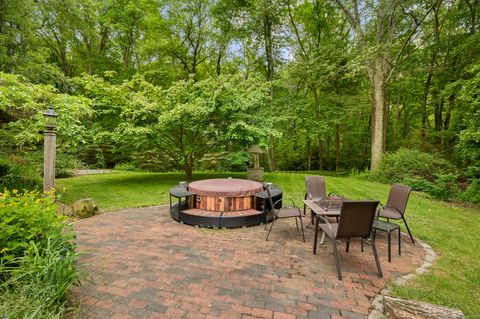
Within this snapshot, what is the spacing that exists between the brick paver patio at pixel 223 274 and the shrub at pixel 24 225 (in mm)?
515

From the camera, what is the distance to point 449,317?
6.38ft

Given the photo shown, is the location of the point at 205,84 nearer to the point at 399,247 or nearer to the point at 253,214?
the point at 253,214

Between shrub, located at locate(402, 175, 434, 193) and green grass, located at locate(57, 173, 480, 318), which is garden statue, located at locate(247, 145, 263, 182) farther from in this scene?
shrub, located at locate(402, 175, 434, 193)

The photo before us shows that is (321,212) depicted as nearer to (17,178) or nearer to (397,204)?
(397,204)

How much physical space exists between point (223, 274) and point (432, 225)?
4963mm

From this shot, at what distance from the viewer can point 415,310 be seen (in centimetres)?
207

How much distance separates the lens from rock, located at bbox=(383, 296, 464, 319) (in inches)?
77.6

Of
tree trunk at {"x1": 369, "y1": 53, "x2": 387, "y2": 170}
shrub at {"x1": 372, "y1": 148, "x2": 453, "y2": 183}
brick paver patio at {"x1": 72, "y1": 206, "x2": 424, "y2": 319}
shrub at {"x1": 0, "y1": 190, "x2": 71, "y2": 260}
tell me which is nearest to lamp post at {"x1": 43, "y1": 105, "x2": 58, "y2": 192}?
brick paver patio at {"x1": 72, "y1": 206, "x2": 424, "y2": 319}

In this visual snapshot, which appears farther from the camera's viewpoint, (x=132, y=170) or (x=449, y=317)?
(x=132, y=170)

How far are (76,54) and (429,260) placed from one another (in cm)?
1995

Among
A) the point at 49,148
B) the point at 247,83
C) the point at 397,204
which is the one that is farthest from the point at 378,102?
the point at 49,148

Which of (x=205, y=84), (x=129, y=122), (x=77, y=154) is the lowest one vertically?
(x=77, y=154)

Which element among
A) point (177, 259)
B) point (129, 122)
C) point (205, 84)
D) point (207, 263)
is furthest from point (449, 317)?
point (129, 122)

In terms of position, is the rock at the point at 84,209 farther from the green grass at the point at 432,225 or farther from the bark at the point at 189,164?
the bark at the point at 189,164
